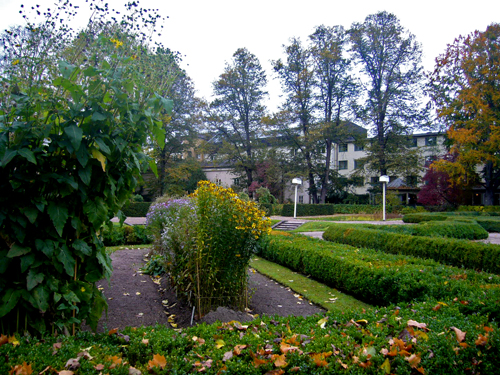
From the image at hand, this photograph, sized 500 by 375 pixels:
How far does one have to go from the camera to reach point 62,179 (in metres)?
2.41

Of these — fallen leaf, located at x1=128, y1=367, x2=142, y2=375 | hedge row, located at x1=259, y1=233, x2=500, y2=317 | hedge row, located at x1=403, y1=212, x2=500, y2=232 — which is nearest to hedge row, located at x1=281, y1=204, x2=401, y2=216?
hedge row, located at x1=403, y1=212, x2=500, y2=232

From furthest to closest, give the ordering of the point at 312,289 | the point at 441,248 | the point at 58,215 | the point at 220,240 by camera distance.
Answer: the point at 441,248 < the point at 312,289 < the point at 220,240 < the point at 58,215

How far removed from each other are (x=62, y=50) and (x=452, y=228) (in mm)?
13246

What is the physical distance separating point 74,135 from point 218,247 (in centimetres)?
260

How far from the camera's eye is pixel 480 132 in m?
21.9

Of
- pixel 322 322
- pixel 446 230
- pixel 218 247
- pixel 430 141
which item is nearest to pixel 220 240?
pixel 218 247

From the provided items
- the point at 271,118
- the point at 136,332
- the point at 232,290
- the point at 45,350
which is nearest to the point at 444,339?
the point at 136,332

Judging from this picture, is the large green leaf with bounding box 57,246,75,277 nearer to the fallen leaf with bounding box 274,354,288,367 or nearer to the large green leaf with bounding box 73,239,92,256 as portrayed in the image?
the large green leaf with bounding box 73,239,92,256

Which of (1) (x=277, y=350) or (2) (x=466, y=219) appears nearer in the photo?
(1) (x=277, y=350)

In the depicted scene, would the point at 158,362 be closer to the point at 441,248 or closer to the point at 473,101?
the point at 441,248

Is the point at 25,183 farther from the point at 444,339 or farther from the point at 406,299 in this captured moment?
the point at 406,299

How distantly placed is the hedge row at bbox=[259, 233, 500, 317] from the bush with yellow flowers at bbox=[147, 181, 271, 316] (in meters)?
1.17

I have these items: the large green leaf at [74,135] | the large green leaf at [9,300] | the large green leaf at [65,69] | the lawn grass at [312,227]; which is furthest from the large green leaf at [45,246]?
the lawn grass at [312,227]

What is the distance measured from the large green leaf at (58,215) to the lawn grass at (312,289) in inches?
139
